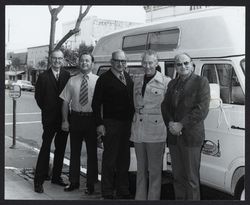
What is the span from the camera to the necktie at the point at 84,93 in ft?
19.3

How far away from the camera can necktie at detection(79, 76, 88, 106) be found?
19.3 feet

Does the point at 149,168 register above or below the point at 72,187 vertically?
above

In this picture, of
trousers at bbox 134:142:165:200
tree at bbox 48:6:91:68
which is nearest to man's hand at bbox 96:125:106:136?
trousers at bbox 134:142:165:200

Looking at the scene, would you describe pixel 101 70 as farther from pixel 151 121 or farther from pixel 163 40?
pixel 151 121

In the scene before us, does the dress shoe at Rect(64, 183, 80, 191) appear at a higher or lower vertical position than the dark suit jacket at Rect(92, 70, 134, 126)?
lower


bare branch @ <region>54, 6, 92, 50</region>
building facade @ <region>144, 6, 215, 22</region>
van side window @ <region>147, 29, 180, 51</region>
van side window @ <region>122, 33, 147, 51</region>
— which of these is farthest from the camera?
van side window @ <region>122, 33, 147, 51</region>

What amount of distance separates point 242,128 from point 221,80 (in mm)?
654

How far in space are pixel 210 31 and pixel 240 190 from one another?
1977mm

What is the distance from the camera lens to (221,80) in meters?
5.30

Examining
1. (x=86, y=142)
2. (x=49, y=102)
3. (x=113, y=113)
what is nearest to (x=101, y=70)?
(x=49, y=102)

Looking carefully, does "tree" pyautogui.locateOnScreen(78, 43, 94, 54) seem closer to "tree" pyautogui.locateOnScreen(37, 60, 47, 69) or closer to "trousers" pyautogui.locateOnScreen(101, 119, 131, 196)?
"tree" pyautogui.locateOnScreen(37, 60, 47, 69)

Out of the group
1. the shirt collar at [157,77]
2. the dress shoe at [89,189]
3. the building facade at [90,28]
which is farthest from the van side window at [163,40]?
the dress shoe at [89,189]

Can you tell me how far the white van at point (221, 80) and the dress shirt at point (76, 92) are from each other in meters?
1.04

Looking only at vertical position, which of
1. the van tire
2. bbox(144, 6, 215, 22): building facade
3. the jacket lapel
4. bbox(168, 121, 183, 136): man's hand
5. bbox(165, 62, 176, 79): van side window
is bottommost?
the van tire
